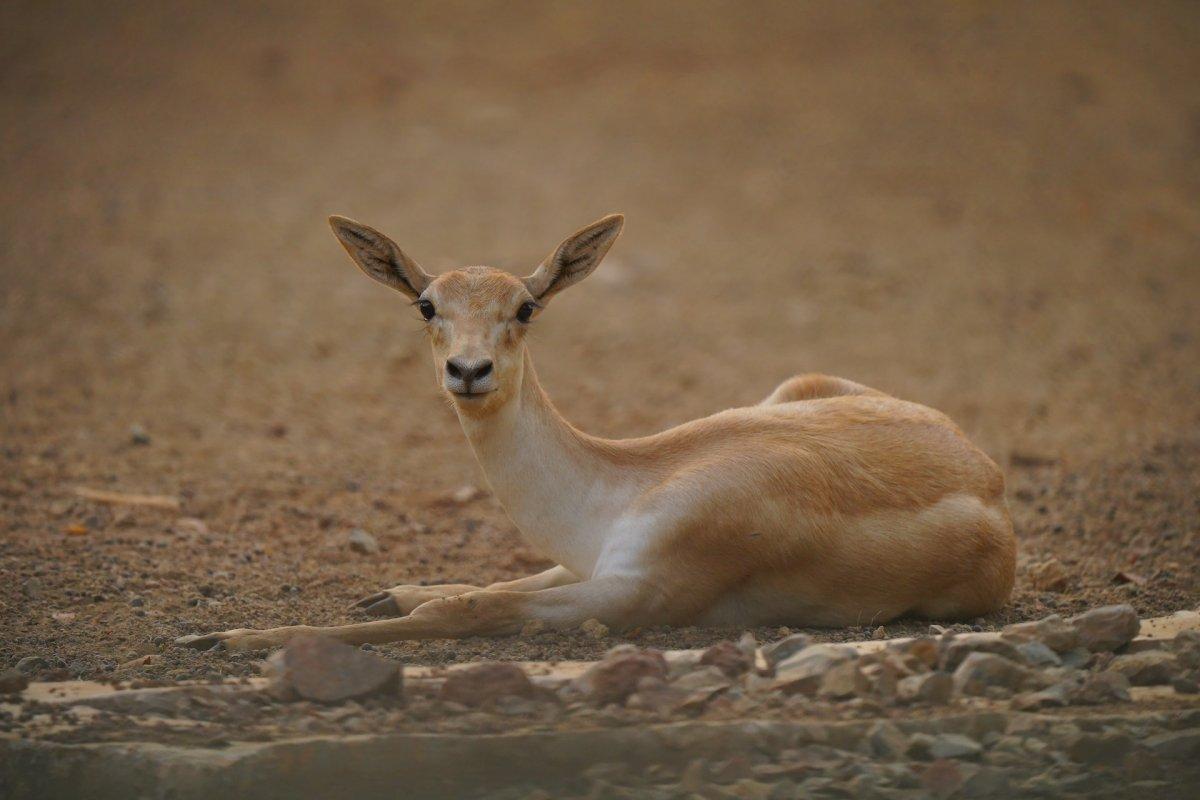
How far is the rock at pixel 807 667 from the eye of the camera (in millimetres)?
5609

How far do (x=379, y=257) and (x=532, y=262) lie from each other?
8733 mm

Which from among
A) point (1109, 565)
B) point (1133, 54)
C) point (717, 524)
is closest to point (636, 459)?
point (717, 524)

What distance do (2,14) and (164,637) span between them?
19528mm

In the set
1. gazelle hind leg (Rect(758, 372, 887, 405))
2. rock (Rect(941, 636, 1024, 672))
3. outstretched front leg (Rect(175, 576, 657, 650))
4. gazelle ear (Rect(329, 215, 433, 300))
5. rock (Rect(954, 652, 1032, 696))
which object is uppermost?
gazelle ear (Rect(329, 215, 433, 300))

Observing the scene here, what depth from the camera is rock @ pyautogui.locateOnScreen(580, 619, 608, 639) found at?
6.53 meters

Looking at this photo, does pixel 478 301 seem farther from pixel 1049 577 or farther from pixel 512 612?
pixel 1049 577

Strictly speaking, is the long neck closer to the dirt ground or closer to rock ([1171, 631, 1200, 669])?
the dirt ground

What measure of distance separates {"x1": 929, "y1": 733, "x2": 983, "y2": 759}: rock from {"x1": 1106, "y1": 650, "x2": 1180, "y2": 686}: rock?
835 millimetres

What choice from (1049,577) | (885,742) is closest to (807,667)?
(885,742)

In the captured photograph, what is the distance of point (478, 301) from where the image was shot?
692 centimetres

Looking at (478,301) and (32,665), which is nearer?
(32,665)

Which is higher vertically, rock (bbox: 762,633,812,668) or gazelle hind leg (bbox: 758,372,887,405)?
gazelle hind leg (bbox: 758,372,887,405)

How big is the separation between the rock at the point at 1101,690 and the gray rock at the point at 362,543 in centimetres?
457

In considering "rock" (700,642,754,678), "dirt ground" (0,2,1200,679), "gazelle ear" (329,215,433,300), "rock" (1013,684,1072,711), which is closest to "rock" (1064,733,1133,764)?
"rock" (1013,684,1072,711)
